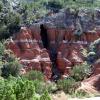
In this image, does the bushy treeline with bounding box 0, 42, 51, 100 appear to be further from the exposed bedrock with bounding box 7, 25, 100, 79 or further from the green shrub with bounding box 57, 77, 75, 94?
the exposed bedrock with bounding box 7, 25, 100, 79

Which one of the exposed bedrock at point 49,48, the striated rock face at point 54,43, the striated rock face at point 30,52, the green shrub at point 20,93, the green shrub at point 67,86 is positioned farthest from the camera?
the striated rock face at point 54,43

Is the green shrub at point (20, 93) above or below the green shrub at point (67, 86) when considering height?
above

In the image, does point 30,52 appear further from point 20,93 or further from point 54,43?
point 20,93

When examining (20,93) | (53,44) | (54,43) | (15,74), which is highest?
(20,93)

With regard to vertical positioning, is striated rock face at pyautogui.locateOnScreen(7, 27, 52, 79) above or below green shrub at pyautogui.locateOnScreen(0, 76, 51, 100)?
below

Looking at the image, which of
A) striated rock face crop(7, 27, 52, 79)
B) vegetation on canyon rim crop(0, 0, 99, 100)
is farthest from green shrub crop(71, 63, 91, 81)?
striated rock face crop(7, 27, 52, 79)

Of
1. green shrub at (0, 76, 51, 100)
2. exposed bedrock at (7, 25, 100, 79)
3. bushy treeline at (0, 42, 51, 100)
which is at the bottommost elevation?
exposed bedrock at (7, 25, 100, 79)

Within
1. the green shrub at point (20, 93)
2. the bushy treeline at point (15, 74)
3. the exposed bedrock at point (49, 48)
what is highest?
the green shrub at point (20, 93)

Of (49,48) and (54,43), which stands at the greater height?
(54,43)

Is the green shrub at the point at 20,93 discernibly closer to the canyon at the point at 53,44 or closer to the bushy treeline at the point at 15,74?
the bushy treeline at the point at 15,74

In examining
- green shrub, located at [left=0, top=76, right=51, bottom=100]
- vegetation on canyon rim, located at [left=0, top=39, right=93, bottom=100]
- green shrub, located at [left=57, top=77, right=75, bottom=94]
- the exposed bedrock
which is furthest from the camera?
the exposed bedrock

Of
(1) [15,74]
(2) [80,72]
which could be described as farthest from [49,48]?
(1) [15,74]

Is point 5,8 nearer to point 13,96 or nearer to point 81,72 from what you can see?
point 81,72

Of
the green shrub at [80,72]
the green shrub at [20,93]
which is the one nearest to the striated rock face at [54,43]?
the green shrub at [80,72]
